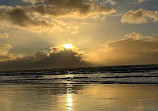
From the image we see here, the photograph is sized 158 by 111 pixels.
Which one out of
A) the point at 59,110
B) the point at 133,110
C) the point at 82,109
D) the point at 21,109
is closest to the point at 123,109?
the point at 133,110

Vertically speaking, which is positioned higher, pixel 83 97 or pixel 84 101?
pixel 83 97

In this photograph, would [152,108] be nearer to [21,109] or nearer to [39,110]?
[39,110]

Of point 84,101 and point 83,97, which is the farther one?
point 83,97

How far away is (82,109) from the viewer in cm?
1174

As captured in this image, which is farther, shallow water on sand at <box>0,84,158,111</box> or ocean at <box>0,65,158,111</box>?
ocean at <box>0,65,158,111</box>

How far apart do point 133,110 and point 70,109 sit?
326cm

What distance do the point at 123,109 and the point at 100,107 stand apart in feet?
4.41

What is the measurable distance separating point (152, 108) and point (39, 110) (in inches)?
232

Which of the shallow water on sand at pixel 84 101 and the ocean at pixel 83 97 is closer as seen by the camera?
the shallow water on sand at pixel 84 101

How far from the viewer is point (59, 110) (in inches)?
455

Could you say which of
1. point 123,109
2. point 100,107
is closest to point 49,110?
point 100,107

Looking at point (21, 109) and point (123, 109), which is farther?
point (21, 109)

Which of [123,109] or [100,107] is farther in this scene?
[100,107]

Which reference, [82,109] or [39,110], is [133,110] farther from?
[39,110]
